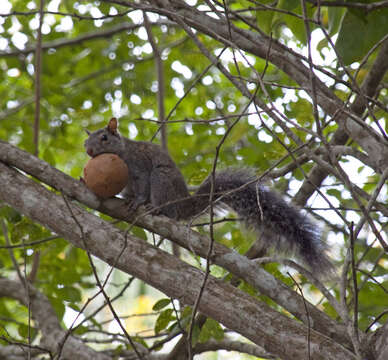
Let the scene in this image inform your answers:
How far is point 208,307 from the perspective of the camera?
192 centimetres

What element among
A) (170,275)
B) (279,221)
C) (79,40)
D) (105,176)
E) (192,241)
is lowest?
(170,275)

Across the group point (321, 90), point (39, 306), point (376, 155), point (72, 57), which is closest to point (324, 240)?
point (376, 155)

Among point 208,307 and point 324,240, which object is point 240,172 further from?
point 208,307

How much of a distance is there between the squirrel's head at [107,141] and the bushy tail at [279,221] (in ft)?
2.51

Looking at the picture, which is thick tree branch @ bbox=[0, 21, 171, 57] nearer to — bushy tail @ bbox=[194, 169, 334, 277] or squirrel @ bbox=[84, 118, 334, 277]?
squirrel @ bbox=[84, 118, 334, 277]

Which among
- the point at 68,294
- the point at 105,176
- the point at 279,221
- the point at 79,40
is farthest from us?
the point at 79,40

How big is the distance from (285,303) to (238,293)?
0.24m

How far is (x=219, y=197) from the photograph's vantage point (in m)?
2.39

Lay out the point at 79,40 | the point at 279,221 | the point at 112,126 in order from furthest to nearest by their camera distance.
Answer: the point at 79,40 → the point at 112,126 → the point at 279,221

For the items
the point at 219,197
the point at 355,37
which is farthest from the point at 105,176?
the point at 355,37

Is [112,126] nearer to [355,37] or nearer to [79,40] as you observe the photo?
[79,40]

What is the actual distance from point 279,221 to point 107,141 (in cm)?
137

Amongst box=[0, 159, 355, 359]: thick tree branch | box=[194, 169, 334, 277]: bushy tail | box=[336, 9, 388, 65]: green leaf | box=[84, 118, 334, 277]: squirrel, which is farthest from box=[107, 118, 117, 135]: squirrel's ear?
box=[336, 9, 388, 65]: green leaf

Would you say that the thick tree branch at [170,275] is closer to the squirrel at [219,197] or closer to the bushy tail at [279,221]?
the squirrel at [219,197]
